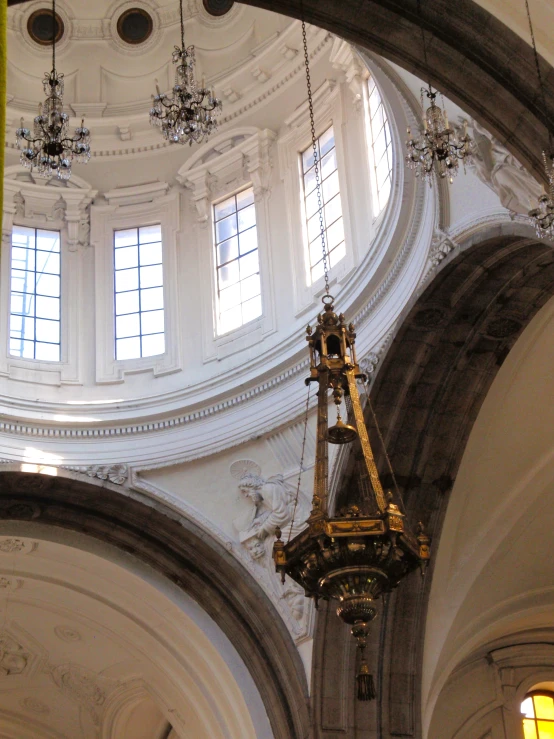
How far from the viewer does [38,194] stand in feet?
48.6

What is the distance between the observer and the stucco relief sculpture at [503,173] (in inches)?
332

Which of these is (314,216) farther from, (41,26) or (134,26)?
(41,26)

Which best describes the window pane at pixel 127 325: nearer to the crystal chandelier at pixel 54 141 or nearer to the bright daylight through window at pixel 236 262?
the bright daylight through window at pixel 236 262

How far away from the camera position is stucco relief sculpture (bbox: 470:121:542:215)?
8422mm

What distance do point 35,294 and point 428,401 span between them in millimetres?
5421

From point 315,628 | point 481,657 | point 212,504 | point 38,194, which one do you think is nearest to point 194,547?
point 212,504

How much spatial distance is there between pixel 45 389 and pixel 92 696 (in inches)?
181

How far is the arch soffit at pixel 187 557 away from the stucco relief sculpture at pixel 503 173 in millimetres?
5535

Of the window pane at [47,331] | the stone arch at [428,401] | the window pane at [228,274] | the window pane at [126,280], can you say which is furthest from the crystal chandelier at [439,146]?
the window pane at [47,331]

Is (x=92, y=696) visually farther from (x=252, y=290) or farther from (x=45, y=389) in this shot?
(x=252, y=290)

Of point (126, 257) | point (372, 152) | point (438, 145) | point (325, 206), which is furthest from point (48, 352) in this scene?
point (438, 145)

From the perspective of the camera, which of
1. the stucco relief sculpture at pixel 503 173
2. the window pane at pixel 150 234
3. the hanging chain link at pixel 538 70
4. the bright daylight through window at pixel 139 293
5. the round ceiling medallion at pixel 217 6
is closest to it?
the hanging chain link at pixel 538 70

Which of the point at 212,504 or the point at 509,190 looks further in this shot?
the point at 212,504

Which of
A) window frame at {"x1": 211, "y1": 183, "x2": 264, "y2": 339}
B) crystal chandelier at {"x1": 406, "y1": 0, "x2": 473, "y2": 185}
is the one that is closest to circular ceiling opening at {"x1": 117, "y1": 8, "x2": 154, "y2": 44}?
window frame at {"x1": 211, "y1": 183, "x2": 264, "y2": 339}
